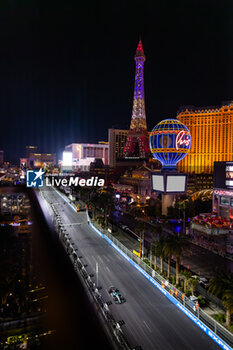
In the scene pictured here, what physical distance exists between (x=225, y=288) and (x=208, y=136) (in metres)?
103

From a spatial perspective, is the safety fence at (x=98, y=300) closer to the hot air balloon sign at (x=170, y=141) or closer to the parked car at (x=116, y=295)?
the parked car at (x=116, y=295)

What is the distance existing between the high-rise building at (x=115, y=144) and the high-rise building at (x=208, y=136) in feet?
232

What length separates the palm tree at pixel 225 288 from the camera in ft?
56.6

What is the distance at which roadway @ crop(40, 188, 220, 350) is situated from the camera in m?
17.1

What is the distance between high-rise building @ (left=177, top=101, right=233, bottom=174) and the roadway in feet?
295

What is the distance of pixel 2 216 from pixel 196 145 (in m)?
87.6

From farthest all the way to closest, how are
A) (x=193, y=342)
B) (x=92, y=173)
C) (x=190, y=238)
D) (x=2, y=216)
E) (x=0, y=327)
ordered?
→ (x=92, y=173) → (x=2, y=216) → (x=190, y=238) → (x=0, y=327) → (x=193, y=342)

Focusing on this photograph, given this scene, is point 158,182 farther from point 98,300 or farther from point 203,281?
point 98,300

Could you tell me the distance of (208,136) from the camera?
4405 inches

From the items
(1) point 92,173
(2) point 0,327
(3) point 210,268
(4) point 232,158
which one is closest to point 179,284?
(3) point 210,268

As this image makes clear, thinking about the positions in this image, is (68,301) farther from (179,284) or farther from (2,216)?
(2,216)

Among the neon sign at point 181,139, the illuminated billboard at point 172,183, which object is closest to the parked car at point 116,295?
the illuminated billboard at point 172,183

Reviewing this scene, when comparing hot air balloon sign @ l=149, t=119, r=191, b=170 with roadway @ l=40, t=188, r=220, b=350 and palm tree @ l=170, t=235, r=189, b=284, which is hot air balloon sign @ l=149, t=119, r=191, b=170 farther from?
palm tree @ l=170, t=235, r=189, b=284

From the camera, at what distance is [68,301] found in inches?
971
